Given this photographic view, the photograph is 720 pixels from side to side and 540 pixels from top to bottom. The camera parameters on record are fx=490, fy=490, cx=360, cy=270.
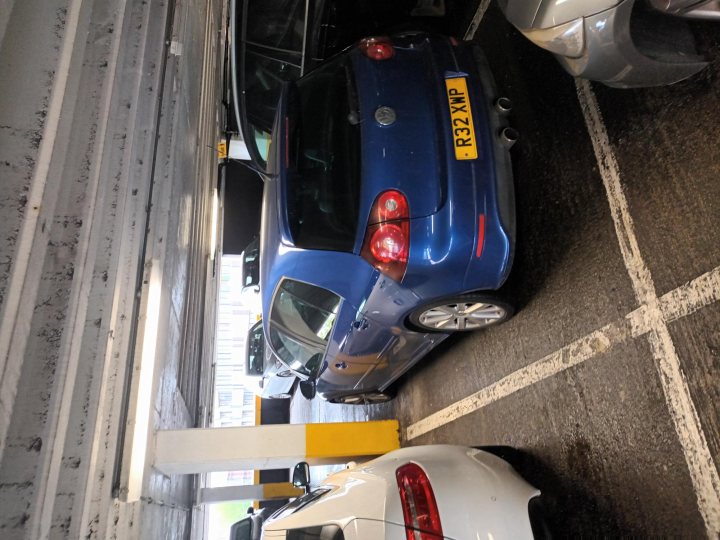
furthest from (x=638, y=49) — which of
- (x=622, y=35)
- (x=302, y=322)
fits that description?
(x=302, y=322)

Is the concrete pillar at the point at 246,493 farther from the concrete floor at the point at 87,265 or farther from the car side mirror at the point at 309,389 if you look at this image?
the concrete floor at the point at 87,265

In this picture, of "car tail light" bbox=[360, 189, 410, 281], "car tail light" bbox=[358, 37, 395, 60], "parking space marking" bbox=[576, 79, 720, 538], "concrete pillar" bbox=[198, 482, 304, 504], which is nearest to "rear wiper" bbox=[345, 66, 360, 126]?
"car tail light" bbox=[358, 37, 395, 60]

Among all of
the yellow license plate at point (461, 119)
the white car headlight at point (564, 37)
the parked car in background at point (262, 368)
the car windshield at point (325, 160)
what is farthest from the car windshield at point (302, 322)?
the parked car in background at point (262, 368)

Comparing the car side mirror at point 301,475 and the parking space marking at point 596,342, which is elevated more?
the parking space marking at point 596,342

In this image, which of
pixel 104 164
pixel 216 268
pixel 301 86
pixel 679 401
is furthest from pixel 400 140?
pixel 216 268

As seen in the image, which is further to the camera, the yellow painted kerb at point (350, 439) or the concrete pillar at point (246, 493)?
the concrete pillar at point (246, 493)

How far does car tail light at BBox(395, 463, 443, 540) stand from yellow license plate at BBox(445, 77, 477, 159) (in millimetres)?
1603

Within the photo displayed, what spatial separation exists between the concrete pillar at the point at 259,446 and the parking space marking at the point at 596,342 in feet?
2.74

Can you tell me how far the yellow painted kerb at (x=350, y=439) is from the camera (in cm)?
380

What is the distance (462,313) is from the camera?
9.69 feet

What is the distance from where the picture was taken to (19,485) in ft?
3.94

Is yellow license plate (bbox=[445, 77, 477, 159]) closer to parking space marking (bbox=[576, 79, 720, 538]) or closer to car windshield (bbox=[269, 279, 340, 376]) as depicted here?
parking space marking (bbox=[576, 79, 720, 538])

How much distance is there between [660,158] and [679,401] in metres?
1.05

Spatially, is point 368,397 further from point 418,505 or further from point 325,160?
point 325,160
